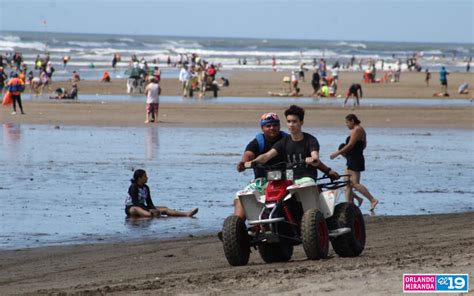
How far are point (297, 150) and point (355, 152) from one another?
5.16 metres

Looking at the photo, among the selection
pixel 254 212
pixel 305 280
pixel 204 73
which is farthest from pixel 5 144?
pixel 204 73

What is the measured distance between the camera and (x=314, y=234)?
30.8 feet

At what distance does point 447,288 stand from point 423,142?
19114 mm

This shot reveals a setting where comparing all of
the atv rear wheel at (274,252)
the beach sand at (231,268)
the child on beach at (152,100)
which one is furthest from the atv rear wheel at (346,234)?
the child on beach at (152,100)

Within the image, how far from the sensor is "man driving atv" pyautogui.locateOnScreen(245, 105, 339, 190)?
31.8 feet

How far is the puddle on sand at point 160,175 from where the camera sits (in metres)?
13.6

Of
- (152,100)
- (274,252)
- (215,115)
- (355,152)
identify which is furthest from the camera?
(215,115)

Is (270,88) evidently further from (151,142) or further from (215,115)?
(151,142)

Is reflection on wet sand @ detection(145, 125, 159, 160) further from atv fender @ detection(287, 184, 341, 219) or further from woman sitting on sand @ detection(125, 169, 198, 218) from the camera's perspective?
atv fender @ detection(287, 184, 341, 219)

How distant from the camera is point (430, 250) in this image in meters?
10.2

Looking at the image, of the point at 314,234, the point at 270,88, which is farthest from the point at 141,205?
the point at 270,88

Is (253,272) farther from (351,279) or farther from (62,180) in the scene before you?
(62,180)

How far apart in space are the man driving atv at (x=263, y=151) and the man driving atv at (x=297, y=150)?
0.02 m

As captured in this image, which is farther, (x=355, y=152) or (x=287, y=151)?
(x=355, y=152)
